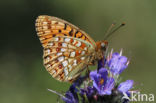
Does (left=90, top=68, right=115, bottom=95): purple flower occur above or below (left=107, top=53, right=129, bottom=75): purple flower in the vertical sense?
below

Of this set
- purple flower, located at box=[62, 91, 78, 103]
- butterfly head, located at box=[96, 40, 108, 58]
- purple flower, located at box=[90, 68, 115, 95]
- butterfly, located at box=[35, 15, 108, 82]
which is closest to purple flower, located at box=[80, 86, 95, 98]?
purple flower, located at box=[90, 68, 115, 95]

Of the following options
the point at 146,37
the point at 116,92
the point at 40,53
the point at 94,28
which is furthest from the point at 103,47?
the point at 94,28

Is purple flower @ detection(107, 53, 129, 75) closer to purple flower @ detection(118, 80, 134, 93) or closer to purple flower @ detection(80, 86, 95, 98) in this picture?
purple flower @ detection(118, 80, 134, 93)

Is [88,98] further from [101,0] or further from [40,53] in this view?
[101,0]

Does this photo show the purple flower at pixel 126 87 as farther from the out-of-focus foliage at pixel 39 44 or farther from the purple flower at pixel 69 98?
the out-of-focus foliage at pixel 39 44

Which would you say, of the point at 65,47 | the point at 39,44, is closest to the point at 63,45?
the point at 65,47
